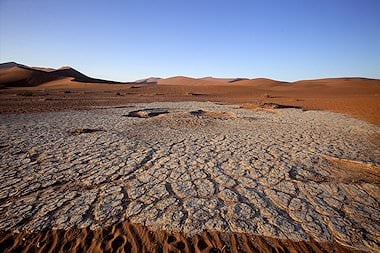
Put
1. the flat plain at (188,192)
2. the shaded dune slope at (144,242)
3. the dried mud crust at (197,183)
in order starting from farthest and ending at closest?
the dried mud crust at (197,183) → the flat plain at (188,192) → the shaded dune slope at (144,242)

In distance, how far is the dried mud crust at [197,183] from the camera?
8.31 ft

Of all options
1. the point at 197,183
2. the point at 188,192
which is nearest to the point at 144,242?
the point at 188,192

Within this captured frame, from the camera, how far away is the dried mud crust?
2533mm

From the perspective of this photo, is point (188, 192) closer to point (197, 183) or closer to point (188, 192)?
point (188, 192)

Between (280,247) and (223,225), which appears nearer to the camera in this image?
(280,247)

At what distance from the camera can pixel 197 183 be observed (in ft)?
11.3

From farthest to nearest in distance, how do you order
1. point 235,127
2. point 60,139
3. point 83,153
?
point 235,127 → point 60,139 → point 83,153

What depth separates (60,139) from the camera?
559 cm

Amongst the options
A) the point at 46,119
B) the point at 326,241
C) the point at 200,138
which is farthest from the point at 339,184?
the point at 46,119

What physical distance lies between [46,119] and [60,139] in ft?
10.5

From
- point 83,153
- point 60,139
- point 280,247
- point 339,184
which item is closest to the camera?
point 280,247

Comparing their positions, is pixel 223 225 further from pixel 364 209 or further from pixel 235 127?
pixel 235 127

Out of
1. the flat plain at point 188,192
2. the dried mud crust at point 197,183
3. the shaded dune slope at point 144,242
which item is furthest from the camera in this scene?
the dried mud crust at point 197,183

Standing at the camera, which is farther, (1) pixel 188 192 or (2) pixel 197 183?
(2) pixel 197 183
